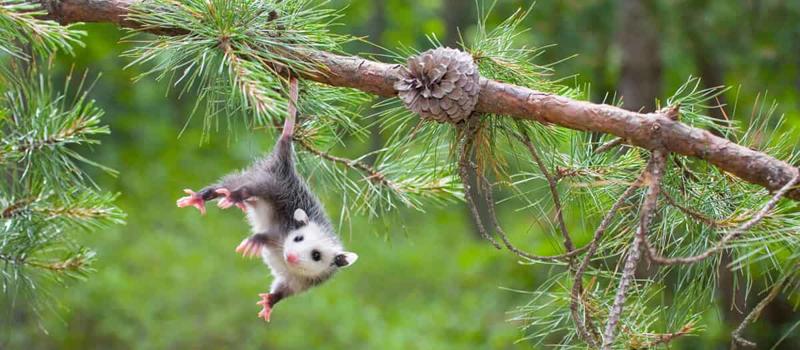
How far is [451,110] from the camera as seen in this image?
180 cm

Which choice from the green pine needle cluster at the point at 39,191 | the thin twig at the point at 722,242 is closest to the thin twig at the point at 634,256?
the thin twig at the point at 722,242

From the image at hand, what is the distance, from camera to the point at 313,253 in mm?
2502

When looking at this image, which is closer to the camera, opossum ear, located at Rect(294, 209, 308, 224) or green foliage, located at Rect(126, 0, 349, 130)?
green foliage, located at Rect(126, 0, 349, 130)

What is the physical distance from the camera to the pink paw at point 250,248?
2275 millimetres

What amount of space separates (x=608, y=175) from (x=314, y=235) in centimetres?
85

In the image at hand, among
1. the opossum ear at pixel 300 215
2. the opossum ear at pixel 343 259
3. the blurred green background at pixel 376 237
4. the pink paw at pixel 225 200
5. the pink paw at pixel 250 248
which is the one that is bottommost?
the blurred green background at pixel 376 237

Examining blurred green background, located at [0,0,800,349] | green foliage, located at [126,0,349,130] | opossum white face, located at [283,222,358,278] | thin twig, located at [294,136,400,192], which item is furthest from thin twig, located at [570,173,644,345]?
blurred green background, located at [0,0,800,349]

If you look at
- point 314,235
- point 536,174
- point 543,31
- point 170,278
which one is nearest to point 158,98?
point 170,278

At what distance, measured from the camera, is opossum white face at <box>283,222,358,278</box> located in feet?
7.97

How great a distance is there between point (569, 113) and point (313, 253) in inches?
40.8

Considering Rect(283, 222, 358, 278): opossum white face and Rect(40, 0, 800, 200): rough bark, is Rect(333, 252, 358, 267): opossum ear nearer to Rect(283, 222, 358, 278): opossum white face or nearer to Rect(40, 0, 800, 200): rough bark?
Rect(283, 222, 358, 278): opossum white face

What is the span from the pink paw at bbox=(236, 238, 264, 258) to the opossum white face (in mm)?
94

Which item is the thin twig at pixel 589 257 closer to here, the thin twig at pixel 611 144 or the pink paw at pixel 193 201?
the thin twig at pixel 611 144

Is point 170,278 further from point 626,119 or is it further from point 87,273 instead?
point 626,119
